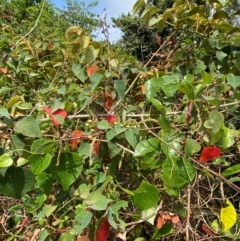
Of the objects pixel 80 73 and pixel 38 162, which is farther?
pixel 80 73

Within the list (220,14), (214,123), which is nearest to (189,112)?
(214,123)

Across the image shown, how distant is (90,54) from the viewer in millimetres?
977

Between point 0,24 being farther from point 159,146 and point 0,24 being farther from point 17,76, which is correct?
point 159,146

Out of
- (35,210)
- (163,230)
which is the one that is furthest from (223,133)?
(35,210)

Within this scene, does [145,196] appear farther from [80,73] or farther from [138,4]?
[138,4]

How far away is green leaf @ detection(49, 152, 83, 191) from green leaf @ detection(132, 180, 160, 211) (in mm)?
119

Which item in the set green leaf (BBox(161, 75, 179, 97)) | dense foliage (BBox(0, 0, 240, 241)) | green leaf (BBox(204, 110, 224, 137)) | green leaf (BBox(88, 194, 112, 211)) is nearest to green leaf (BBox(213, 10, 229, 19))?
dense foliage (BBox(0, 0, 240, 241))

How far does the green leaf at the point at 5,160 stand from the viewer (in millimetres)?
602

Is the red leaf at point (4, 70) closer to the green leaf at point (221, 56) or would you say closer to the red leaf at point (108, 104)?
the red leaf at point (108, 104)

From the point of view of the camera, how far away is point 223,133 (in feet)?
2.42

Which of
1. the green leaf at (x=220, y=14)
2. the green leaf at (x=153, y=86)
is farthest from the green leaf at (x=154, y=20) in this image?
the green leaf at (x=153, y=86)

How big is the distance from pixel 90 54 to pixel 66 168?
0.40m

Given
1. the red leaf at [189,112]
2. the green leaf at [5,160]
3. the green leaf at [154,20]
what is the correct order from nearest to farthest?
the green leaf at [5,160]
the red leaf at [189,112]
the green leaf at [154,20]

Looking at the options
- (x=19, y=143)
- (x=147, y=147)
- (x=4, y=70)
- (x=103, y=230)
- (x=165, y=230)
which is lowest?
(x=165, y=230)
